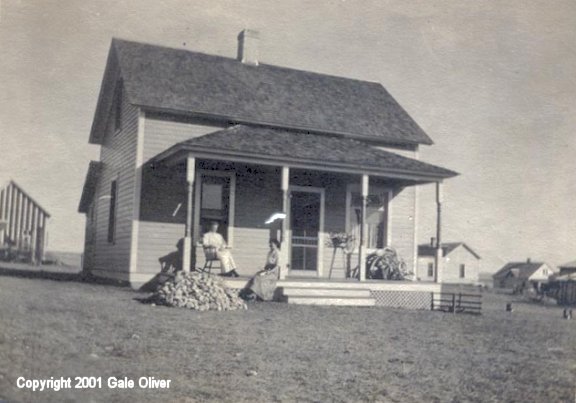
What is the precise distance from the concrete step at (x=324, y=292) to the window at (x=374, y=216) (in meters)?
2.88

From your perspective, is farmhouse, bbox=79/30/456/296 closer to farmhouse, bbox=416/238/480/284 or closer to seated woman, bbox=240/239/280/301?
seated woman, bbox=240/239/280/301

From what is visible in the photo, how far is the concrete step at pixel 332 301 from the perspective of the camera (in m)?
12.2

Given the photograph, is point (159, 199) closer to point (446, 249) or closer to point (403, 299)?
point (403, 299)

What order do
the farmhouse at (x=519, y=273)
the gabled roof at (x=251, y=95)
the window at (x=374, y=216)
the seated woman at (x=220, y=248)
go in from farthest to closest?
the farmhouse at (x=519, y=273)
the window at (x=374, y=216)
the gabled roof at (x=251, y=95)
the seated woman at (x=220, y=248)

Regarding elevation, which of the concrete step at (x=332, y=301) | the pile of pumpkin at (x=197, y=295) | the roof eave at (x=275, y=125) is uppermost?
the roof eave at (x=275, y=125)

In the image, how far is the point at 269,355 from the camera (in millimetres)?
6625

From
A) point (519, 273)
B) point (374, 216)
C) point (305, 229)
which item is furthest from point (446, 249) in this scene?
point (305, 229)

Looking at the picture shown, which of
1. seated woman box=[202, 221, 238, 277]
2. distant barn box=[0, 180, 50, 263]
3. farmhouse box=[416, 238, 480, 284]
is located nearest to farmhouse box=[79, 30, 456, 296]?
seated woman box=[202, 221, 238, 277]

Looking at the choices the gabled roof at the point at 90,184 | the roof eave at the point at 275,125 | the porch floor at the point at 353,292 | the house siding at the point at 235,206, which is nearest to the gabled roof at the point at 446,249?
the gabled roof at the point at 90,184

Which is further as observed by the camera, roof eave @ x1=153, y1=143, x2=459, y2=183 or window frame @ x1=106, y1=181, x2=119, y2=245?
window frame @ x1=106, y1=181, x2=119, y2=245

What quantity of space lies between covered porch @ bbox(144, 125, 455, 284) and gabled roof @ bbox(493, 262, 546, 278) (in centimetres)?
5868

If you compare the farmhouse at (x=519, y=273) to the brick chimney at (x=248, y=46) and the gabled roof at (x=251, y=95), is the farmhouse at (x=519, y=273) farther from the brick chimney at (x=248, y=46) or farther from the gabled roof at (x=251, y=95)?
the brick chimney at (x=248, y=46)

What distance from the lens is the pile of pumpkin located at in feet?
33.6

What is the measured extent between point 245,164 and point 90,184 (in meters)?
7.11
